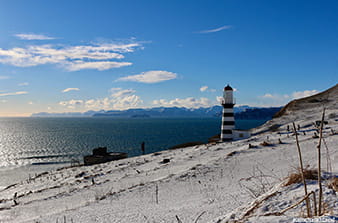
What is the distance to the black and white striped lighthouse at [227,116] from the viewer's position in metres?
29.5

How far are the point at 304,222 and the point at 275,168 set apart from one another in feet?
23.4

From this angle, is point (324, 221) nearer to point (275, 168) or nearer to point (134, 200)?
point (134, 200)

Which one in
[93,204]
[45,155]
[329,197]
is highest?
[329,197]

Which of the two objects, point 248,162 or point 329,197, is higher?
point 329,197

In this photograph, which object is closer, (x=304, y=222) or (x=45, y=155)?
(x=304, y=222)

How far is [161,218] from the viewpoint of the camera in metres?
4.91

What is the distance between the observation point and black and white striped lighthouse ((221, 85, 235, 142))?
29.5 m

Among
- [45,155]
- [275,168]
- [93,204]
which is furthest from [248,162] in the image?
[45,155]

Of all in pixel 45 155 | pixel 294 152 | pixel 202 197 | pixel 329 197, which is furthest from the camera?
pixel 45 155

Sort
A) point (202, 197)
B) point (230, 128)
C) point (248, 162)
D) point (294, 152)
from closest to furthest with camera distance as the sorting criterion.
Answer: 1. point (202, 197)
2. point (248, 162)
3. point (294, 152)
4. point (230, 128)

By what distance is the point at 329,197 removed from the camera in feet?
12.4

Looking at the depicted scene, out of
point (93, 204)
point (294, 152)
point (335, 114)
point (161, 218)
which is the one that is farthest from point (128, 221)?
point (335, 114)

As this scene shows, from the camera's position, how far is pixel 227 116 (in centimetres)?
2986

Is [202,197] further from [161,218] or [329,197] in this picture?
[329,197]
